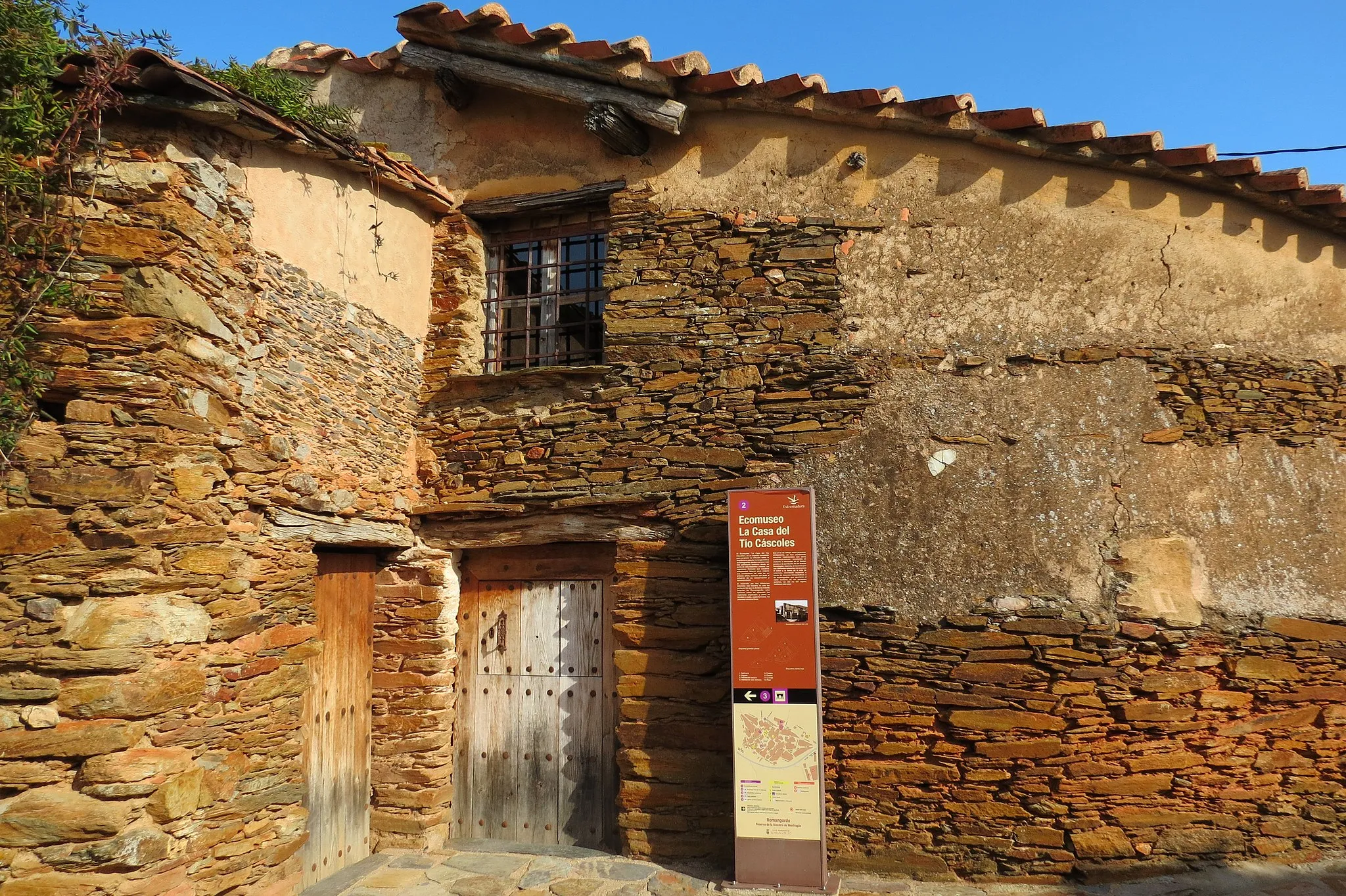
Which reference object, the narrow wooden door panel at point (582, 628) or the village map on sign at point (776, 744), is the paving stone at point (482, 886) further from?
the village map on sign at point (776, 744)

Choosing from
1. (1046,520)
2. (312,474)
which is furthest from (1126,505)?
(312,474)

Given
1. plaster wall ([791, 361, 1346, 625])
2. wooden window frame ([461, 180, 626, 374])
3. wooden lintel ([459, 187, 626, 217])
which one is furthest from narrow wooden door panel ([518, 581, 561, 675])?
wooden lintel ([459, 187, 626, 217])

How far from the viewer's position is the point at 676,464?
521 centimetres

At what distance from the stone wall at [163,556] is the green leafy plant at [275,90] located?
1.99 feet

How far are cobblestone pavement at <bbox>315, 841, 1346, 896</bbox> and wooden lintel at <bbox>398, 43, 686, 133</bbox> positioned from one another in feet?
14.9

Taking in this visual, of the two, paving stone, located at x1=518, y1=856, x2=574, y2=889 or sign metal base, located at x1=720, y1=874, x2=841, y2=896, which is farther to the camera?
paving stone, located at x1=518, y1=856, x2=574, y2=889

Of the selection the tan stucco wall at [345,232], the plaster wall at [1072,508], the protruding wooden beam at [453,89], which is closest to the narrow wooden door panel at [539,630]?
the plaster wall at [1072,508]

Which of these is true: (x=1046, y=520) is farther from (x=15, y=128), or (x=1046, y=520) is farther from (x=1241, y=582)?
(x=15, y=128)

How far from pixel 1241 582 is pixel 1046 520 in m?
1.12

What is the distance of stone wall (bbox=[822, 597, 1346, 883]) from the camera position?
4520mm

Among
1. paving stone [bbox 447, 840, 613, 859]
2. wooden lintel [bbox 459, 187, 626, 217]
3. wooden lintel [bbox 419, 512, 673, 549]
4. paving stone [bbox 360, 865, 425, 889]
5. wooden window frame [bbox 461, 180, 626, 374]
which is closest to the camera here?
paving stone [bbox 360, 865, 425, 889]

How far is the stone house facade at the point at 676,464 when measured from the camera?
3.91 m

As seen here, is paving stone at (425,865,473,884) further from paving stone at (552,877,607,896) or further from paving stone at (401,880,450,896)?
paving stone at (552,877,607,896)

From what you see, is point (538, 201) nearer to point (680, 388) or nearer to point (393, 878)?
point (680, 388)
